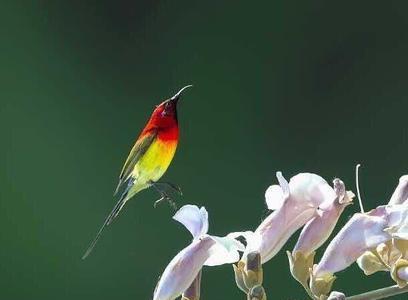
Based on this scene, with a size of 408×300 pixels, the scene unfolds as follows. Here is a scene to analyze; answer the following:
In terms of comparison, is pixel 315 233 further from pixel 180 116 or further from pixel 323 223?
pixel 180 116

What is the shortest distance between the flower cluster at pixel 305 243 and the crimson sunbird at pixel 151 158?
625 millimetres

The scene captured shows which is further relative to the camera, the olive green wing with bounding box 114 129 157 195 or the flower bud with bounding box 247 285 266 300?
the olive green wing with bounding box 114 129 157 195

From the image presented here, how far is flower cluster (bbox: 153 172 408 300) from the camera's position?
85cm

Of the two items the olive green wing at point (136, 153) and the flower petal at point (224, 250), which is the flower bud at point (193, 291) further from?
the olive green wing at point (136, 153)

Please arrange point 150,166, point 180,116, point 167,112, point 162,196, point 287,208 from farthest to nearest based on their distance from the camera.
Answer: point 180,116 → point 167,112 → point 150,166 → point 162,196 → point 287,208

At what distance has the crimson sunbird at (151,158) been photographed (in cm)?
164

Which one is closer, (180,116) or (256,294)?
(256,294)

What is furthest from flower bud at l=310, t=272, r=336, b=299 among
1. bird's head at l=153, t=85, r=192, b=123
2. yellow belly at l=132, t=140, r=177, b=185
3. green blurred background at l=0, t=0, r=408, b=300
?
green blurred background at l=0, t=0, r=408, b=300

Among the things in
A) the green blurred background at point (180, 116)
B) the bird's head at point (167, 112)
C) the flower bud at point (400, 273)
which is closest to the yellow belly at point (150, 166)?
the bird's head at point (167, 112)

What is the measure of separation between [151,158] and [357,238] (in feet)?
2.71

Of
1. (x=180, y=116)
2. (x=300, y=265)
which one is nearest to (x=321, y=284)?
(x=300, y=265)

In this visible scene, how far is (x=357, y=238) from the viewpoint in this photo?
0.87m

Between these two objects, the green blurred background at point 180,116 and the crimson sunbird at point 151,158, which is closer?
the crimson sunbird at point 151,158

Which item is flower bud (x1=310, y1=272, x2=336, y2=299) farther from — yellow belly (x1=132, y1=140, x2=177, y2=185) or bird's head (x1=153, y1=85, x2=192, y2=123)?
bird's head (x1=153, y1=85, x2=192, y2=123)
